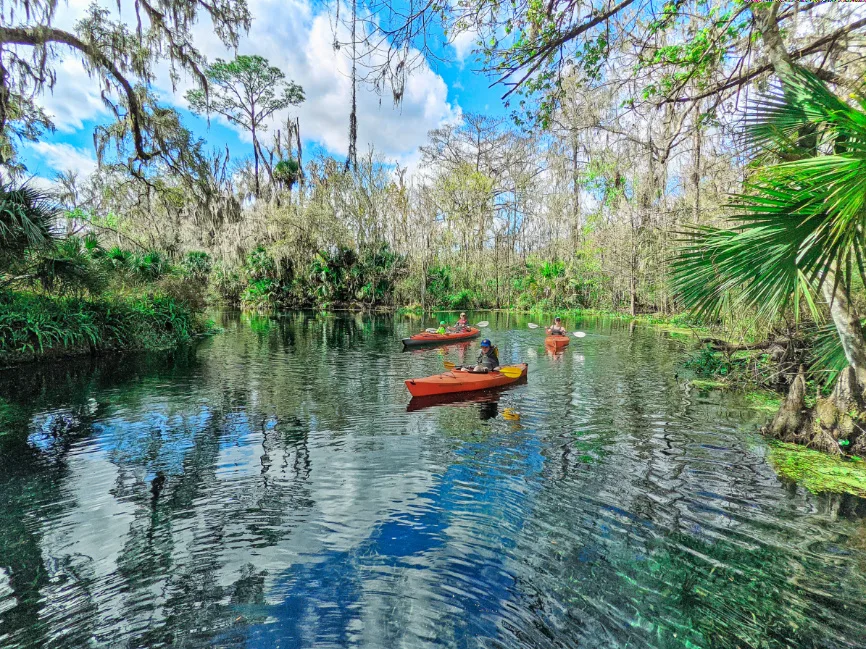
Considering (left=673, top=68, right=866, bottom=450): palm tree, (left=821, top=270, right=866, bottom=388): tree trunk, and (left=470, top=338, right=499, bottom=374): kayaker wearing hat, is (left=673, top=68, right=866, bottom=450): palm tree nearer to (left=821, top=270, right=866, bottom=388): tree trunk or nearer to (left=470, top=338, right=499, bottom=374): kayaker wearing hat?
(left=821, top=270, right=866, bottom=388): tree trunk

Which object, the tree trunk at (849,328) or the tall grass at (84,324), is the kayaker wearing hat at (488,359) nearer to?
the tree trunk at (849,328)

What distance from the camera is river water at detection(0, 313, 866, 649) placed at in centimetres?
327

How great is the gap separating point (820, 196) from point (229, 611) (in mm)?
5556

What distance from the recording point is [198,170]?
14812 mm

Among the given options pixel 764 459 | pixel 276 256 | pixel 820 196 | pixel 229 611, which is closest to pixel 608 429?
pixel 764 459

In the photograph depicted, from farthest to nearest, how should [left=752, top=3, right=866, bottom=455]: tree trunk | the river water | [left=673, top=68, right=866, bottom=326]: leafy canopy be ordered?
[left=752, top=3, right=866, bottom=455]: tree trunk, the river water, [left=673, top=68, right=866, bottom=326]: leafy canopy

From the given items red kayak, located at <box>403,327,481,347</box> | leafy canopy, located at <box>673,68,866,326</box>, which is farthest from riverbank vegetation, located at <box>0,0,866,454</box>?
red kayak, located at <box>403,327,481,347</box>

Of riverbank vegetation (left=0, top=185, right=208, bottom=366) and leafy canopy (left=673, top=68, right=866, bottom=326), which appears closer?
leafy canopy (left=673, top=68, right=866, bottom=326)

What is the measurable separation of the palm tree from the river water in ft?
7.44

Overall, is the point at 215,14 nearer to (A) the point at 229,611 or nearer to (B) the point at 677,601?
(A) the point at 229,611

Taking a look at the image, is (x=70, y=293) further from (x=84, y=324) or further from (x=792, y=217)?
(x=792, y=217)

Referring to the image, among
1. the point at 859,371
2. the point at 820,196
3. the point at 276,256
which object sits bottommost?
the point at 859,371

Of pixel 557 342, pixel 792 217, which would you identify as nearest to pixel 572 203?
pixel 557 342

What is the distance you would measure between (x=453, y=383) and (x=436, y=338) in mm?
7452
